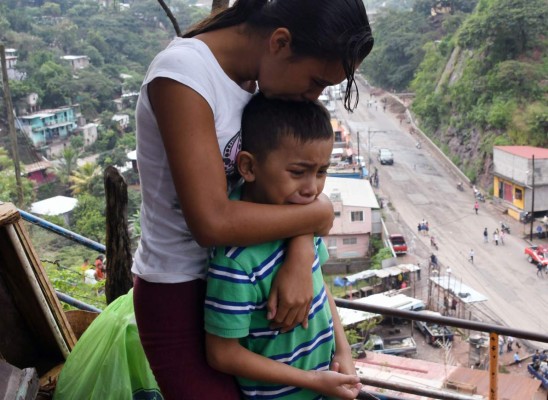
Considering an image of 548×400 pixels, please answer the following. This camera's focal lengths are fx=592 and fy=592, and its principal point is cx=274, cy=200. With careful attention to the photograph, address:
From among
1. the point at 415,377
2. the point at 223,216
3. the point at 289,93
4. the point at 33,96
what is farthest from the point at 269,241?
the point at 33,96

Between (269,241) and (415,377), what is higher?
(269,241)

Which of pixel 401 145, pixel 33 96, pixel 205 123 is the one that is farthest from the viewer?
pixel 401 145

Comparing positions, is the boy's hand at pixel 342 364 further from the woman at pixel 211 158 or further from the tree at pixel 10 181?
the tree at pixel 10 181

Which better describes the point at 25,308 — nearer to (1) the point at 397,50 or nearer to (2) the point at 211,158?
(2) the point at 211,158

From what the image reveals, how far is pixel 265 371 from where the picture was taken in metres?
0.80

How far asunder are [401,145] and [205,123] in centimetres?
2150

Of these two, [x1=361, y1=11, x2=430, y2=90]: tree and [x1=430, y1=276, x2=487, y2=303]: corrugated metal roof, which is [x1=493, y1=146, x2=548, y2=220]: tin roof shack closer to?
[x1=430, y1=276, x2=487, y2=303]: corrugated metal roof

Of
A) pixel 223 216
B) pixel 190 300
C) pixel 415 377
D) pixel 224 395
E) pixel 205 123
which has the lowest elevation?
pixel 415 377

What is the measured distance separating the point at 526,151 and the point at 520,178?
27.2 inches

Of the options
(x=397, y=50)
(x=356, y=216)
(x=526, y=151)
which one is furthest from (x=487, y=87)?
(x=356, y=216)

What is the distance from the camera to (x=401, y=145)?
21609mm

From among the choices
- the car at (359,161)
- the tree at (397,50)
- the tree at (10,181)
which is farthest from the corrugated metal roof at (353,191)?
the tree at (397,50)

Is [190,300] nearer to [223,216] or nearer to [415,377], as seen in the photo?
[223,216]

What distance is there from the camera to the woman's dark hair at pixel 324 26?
28.6 inches
